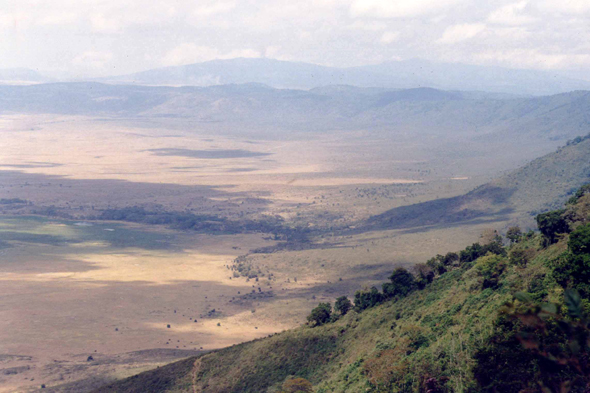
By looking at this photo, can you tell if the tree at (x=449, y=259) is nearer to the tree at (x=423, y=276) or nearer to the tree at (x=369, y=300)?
the tree at (x=423, y=276)

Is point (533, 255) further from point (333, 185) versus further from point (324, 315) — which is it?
point (333, 185)

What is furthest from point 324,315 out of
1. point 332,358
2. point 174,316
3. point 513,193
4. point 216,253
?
point 513,193

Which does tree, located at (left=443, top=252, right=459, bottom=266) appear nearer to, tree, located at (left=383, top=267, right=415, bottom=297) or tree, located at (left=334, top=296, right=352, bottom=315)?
tree, located at (left=383, top=267, right=415, bottom=297)

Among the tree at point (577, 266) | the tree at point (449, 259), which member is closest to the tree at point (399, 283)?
the tree at point (449, 259)

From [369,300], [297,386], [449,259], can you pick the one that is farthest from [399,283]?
[297,386]

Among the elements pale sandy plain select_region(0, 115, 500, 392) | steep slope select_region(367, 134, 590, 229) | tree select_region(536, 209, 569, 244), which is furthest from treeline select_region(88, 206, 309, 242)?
tree select_region(536, 209, 569, 244)

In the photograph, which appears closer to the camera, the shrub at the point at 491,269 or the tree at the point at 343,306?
the shrub at the point at 491,269

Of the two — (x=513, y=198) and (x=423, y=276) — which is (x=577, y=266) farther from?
(x=513, y=198)
